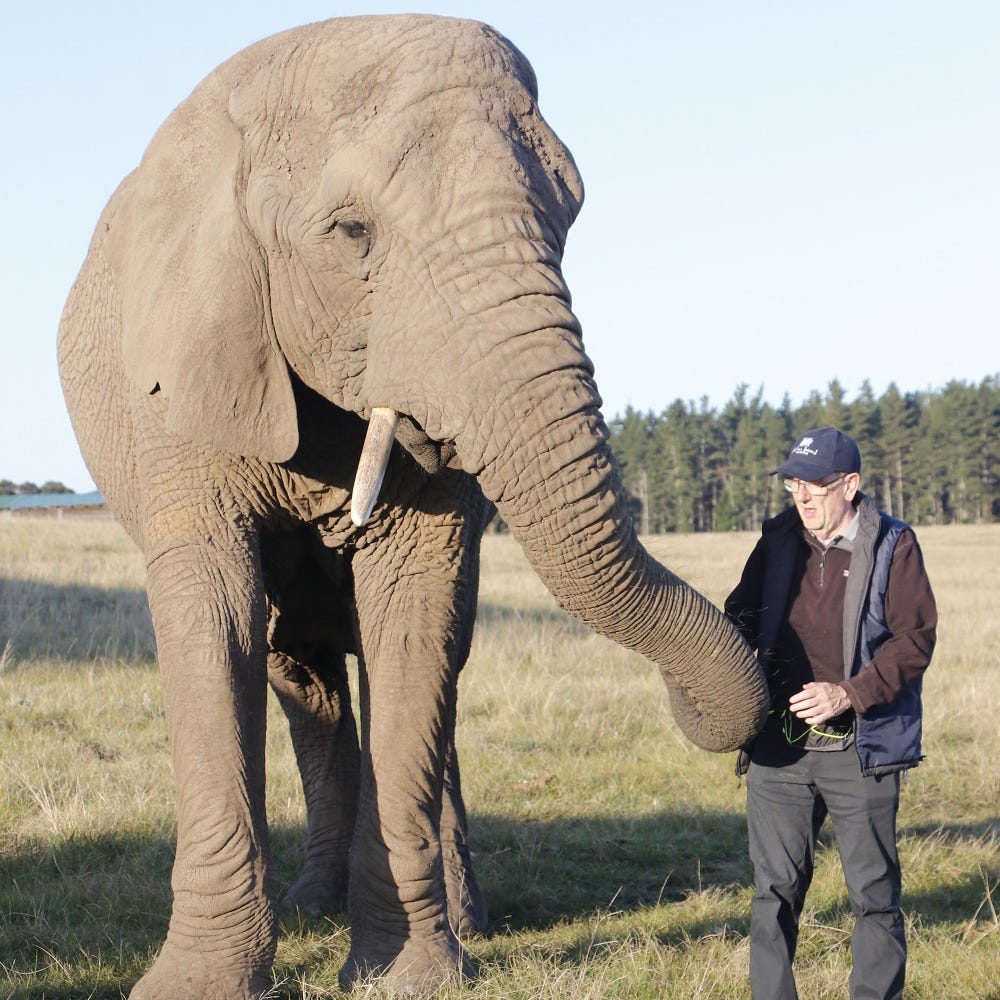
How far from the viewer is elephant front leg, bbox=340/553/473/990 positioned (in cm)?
551

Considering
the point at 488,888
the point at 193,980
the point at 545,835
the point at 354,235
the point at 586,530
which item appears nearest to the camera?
the point at 586,530

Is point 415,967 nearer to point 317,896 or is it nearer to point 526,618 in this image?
point 317,896

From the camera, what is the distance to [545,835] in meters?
A: 7.85

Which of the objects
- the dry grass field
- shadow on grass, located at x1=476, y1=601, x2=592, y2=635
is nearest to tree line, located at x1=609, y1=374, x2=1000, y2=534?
shadow on grass, located at x1=476, y1=601, x2=592, y2=635

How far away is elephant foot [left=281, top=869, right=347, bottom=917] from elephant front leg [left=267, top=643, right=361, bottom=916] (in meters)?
0.01

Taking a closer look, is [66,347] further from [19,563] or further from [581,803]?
[19,563]

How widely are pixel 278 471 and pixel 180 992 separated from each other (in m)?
1.90

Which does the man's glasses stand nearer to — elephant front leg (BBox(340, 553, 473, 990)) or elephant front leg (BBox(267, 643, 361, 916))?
elephant front leg (BBox(340, 553, 473, 990))

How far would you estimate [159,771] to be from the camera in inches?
329

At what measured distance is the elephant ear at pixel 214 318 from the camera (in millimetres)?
4914

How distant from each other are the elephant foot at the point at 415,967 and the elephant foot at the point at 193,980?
51 cm

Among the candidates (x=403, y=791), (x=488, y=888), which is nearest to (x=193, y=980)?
(x=403, y=791)

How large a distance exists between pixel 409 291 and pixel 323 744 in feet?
10.9

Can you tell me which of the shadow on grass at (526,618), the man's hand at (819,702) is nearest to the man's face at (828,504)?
the man's hand at (819,702)
